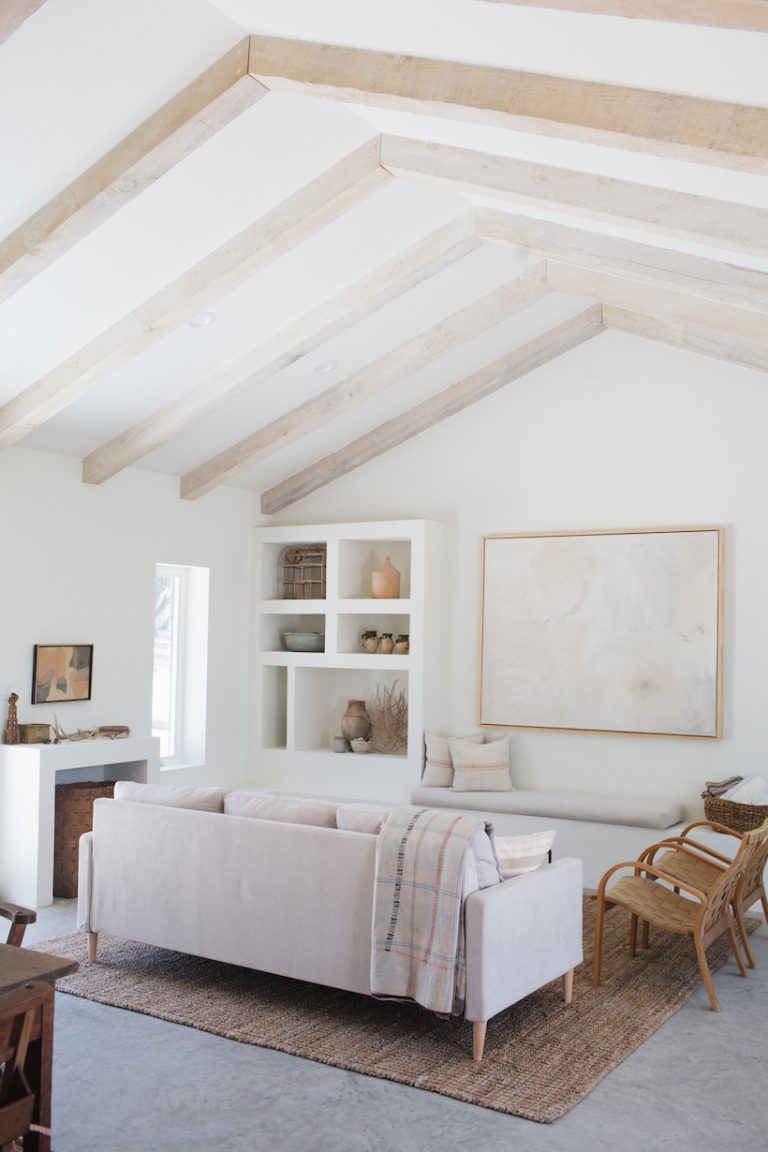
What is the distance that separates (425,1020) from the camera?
4262 millimetres

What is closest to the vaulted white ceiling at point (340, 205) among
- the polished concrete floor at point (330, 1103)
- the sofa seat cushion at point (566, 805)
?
the sofa seat cushion at point (566, 805)

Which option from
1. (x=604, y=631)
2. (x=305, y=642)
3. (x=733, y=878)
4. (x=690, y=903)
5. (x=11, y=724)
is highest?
(x=604, y=631)

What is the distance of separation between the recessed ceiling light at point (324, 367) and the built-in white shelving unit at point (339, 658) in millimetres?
1484

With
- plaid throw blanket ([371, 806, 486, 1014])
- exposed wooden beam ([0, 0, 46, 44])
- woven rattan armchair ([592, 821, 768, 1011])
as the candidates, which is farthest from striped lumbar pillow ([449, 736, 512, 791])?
exposed wooden beam ([0, 0, 46, 44])

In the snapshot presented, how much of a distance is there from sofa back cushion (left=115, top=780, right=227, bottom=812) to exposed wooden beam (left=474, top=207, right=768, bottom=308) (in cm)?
302

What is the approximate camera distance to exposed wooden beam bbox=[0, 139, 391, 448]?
184 inches

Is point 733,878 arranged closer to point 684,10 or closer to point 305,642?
point 684,10

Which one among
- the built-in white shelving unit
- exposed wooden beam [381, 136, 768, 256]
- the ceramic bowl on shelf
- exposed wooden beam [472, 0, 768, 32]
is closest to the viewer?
exposed wooden beam [472, 0, 768, 32]

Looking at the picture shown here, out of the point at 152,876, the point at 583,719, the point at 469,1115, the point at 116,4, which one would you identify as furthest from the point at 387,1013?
the point at 116,4

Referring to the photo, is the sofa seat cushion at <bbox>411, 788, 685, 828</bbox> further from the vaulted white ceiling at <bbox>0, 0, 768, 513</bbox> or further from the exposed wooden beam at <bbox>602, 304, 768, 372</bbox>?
the exposed wooden beam at <bbox>602, 304, 768, 372</bbox>

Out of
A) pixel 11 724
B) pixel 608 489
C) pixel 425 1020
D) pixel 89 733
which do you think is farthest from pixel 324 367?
pixel 425 1020

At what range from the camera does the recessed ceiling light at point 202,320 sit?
5.48m

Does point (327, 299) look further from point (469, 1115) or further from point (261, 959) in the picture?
point (469, 1115)

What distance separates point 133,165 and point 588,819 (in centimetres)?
466
